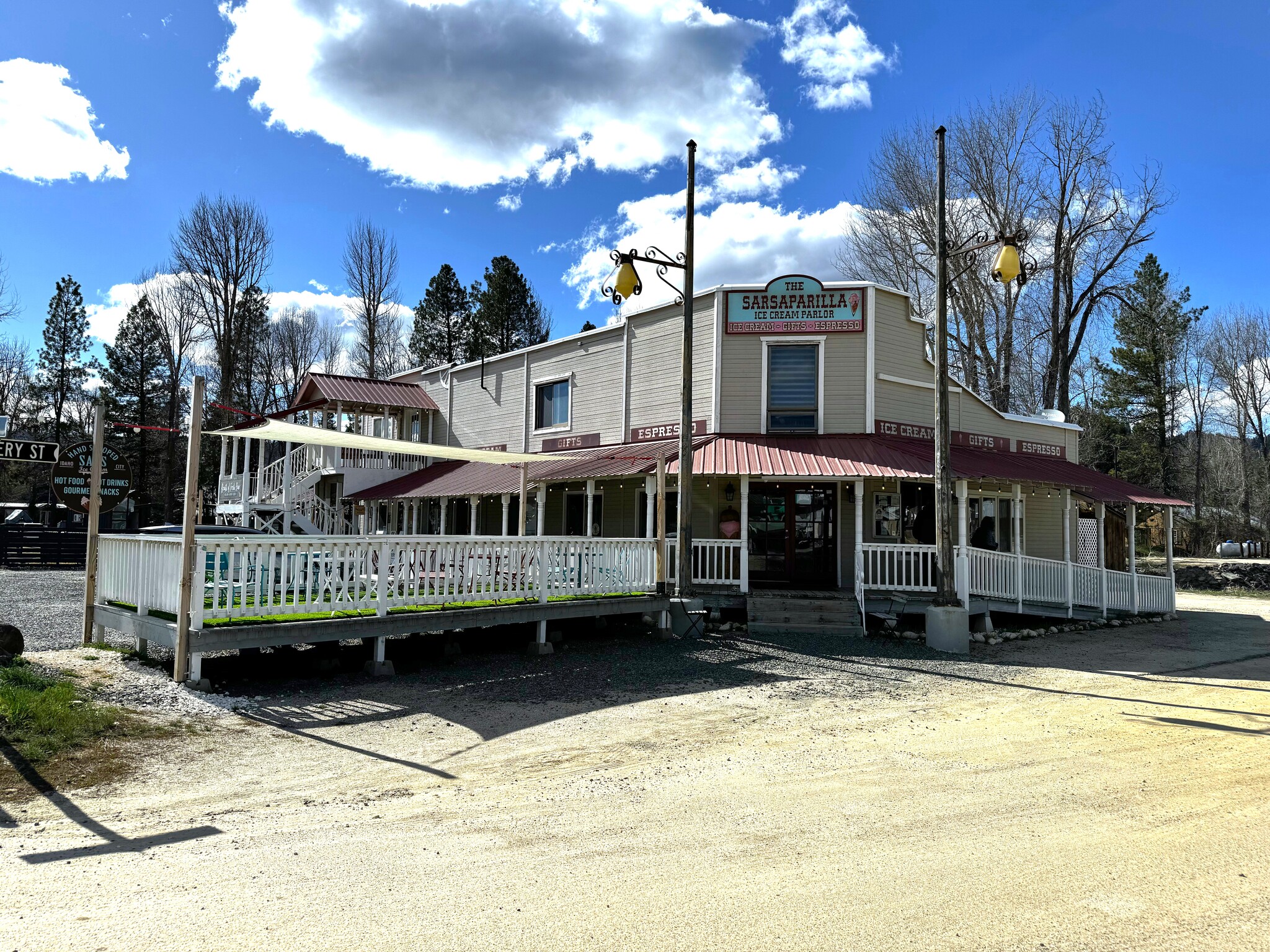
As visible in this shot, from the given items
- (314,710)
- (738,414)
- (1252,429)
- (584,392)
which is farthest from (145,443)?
(1252,429)

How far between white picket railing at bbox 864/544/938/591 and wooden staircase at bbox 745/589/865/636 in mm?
715

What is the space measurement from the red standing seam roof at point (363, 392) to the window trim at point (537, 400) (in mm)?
4708

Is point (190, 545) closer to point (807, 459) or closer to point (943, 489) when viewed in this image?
point (943, 489)

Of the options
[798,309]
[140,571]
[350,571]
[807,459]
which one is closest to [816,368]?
[798,309]

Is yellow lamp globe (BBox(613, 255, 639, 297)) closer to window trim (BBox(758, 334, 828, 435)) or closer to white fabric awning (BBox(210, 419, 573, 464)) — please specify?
Result: white fabric awning (BBox(210, 419, 573, 464))

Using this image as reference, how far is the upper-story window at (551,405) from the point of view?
19938 millimetres

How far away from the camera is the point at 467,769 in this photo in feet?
20.0

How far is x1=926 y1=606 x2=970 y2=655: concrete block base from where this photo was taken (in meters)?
12.2

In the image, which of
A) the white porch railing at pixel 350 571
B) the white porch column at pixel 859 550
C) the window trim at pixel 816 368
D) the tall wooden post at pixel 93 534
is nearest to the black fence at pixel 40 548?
the tall wooden post at pixel 93 534

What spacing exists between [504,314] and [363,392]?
19295mm

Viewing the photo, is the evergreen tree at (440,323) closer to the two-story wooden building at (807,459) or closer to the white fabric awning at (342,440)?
the two-story wooden building at (807,459)

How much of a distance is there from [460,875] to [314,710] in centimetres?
427

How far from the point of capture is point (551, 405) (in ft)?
67.1

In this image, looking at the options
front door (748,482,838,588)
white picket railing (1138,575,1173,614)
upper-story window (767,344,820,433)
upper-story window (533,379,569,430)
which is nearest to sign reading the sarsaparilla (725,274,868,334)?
upper-story window (767,344,820,433)
